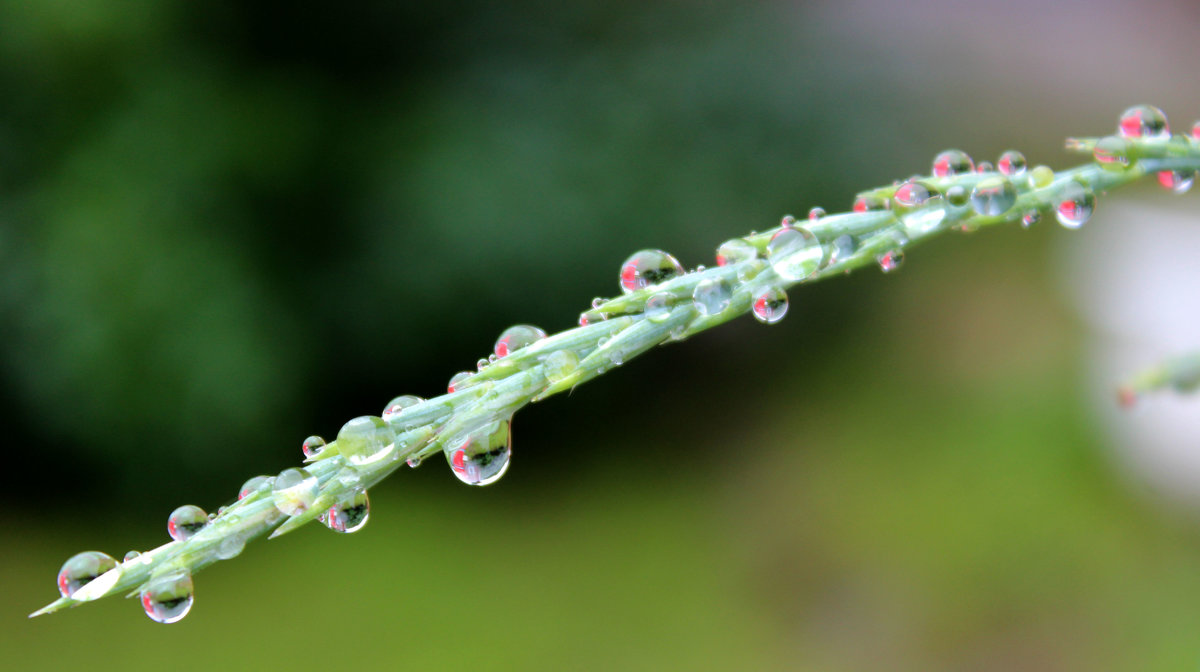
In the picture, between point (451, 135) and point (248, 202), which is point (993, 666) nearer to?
point (451, 135)

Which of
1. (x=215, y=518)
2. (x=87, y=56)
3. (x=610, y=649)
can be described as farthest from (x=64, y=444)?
(x=215, y=518)

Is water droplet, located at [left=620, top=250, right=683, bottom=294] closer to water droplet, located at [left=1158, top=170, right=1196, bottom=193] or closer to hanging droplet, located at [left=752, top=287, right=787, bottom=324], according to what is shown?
hanging droplet, located at [left=752, top=287, right=787, bottom=324]

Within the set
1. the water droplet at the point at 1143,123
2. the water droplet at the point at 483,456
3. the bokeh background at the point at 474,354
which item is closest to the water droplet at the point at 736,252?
the water droplet at the point at 483,456

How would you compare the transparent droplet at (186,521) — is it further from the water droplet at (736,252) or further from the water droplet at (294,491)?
the water droplet at (736,252)

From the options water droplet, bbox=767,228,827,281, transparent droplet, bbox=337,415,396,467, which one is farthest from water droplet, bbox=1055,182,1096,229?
transparent droplet, bbox=337,415,396,467

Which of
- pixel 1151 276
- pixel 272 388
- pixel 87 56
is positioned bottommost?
pixel 1151 276

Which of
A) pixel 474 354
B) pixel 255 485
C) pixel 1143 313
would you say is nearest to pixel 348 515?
pixel 255 485
